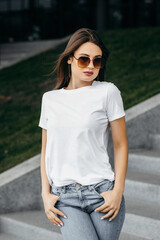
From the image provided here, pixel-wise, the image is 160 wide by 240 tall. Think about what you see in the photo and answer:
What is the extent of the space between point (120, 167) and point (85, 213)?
0.32 m

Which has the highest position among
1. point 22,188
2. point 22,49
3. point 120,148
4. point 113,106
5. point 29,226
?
point 113,106

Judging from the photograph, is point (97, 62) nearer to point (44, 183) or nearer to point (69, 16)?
point (44, 183)

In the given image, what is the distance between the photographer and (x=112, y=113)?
2.42m

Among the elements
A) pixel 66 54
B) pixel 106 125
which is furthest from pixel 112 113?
pixel 66 54

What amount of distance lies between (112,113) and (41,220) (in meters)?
2.47

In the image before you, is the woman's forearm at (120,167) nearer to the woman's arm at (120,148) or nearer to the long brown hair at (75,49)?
the woman's arm at (120,148)

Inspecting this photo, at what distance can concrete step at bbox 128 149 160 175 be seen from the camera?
4.98m

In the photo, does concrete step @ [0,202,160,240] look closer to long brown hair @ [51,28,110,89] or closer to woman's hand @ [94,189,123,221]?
woman's hand @ [94,189,123,221]

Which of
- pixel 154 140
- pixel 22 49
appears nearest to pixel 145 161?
pixel 154 140

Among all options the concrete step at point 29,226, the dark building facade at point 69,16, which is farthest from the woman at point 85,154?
the dark building facade at point 69,16

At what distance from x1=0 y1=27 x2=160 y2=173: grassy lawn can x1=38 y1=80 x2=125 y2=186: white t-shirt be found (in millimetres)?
2650

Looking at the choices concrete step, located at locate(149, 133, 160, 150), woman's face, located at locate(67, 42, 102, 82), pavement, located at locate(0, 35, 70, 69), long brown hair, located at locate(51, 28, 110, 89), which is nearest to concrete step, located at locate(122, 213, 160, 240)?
concrete step, located at locate(149, 133, 160, 150)

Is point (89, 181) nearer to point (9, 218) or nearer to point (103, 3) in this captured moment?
point (9, 218)

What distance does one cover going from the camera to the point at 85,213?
2371 millimetres
